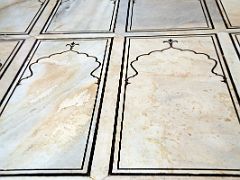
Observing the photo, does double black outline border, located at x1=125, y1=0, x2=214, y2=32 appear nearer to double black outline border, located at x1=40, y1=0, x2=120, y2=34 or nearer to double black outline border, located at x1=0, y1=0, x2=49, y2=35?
double black outline border, located at x1=40, y1=0, x2=120, y2=34

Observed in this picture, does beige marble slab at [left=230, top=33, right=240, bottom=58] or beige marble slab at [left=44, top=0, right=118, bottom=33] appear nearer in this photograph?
beige marble slab at [left=230, top=33, right=240, bottom=58]

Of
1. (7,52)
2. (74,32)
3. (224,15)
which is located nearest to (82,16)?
(74,32)

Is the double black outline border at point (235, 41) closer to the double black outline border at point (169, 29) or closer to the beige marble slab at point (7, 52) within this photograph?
the double black outline border at point (169, 29)

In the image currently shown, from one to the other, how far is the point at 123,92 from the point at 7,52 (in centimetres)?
63

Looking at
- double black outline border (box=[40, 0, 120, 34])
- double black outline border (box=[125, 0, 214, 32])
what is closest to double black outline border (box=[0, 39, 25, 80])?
double black outline border (box=[40, 0, 120, 34])

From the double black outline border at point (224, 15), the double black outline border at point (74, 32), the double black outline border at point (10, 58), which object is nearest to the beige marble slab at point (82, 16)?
the double black outline border at point (74, 32)

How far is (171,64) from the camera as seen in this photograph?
136 centimetres

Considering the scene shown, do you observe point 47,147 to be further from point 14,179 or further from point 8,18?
point 8,18

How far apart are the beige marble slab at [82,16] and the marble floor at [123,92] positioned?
10 millimetres

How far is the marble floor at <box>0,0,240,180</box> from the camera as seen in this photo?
937mm

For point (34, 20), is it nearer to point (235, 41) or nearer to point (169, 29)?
point (169, 29)

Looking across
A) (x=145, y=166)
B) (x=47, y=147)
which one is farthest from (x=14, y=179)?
(x=145, y=166)

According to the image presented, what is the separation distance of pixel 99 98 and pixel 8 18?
0.95 metres

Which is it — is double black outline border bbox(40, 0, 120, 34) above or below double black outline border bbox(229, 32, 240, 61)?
above
